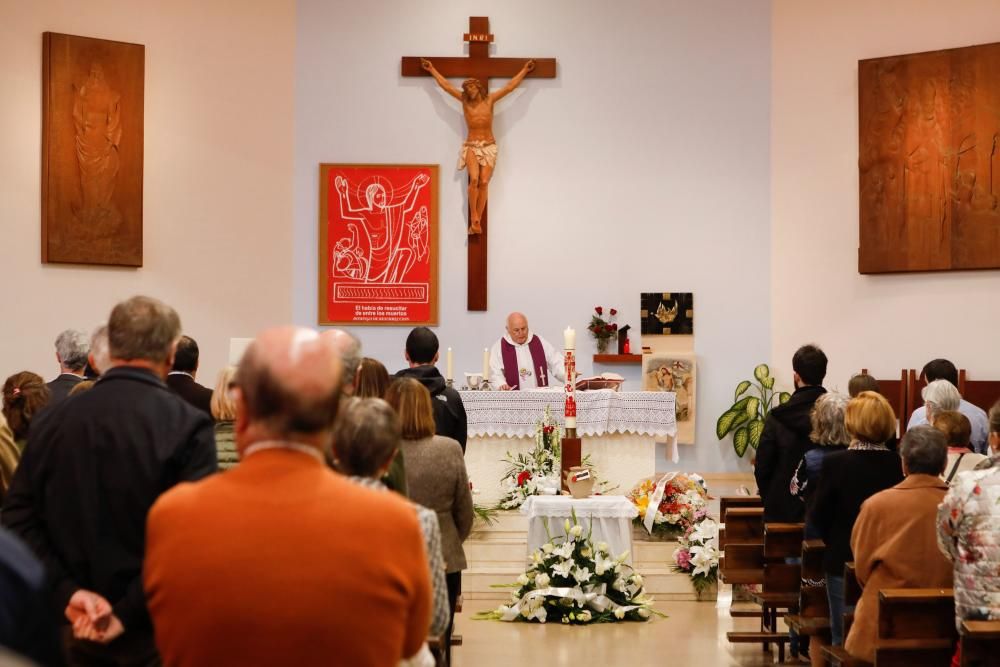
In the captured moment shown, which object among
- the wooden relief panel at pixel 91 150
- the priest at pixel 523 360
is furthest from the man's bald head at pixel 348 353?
the wooden relief panel at pixel 91 150

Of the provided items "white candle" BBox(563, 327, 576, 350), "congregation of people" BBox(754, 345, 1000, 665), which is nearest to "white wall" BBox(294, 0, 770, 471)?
"white candle" BBox(563, 327, 576, 350)

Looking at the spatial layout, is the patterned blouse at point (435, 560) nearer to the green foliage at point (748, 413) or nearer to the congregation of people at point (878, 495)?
the congregation of people at point (878, 495)

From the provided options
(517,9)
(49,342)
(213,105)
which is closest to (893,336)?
(517,9)

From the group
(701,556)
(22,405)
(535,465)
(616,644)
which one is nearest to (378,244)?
(535,465)

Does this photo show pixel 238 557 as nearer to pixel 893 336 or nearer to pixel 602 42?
pixel 893 336

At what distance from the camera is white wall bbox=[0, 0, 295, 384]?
10.6m

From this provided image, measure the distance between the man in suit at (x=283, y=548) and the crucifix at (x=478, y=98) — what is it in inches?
404

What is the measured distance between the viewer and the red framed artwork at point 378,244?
A: 12336mm

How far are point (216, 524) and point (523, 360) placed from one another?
335 inches

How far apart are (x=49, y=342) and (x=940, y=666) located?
845 centimetres

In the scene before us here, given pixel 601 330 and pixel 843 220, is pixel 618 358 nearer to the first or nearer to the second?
pixel 601 330

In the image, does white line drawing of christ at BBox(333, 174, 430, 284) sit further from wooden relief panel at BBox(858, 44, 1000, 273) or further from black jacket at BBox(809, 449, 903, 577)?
black jacket at BBox(809, 449, 903, 577)

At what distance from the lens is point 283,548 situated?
1.93m

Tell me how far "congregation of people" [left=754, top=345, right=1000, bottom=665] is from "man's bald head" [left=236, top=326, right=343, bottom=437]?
257cm
